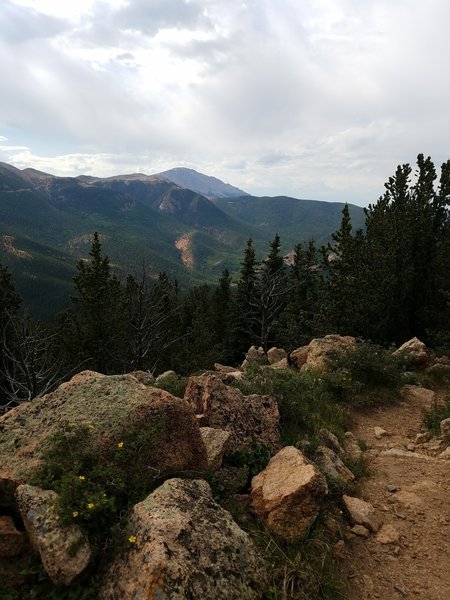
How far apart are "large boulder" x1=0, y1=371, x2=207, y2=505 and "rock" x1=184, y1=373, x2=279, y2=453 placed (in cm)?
118

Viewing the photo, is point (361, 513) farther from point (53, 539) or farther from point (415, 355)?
point (415, 355)

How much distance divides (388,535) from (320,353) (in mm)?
8108

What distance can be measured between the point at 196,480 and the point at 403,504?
3448mm

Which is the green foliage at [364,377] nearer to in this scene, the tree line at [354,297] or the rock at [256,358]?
the rock at [256,358]

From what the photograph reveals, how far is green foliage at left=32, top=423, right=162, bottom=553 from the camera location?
3.88 m

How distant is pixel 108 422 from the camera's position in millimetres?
5109

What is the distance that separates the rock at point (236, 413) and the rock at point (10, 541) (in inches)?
122

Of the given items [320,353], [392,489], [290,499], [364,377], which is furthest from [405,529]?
[320,353]

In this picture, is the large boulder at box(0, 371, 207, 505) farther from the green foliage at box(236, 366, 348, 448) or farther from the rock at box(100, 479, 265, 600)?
the green foliage at box(236, 366, 348, 448)

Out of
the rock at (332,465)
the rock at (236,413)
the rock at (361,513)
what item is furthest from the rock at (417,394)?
the rock at (361,513)

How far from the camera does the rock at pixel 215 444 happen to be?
5.60 m

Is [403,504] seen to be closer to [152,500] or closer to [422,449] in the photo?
[422,449]

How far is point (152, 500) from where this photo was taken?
163 inches

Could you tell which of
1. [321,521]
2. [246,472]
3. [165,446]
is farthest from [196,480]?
[321,521]
